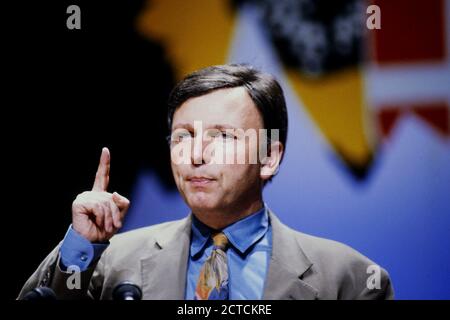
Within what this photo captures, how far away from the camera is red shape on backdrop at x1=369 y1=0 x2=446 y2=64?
8.83 ft

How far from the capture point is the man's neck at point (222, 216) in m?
2.31

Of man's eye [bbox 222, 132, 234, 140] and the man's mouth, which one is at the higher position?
man's eye [bbox 222, 132, 234, 140]

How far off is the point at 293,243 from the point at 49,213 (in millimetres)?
1011

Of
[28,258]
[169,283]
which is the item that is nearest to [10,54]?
[28,258]

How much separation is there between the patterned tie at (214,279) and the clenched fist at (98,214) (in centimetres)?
34

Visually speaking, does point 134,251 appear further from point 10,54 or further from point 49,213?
point 10,54

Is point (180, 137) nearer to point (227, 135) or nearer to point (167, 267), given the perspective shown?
point (227, 135)

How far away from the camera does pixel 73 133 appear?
2.66m

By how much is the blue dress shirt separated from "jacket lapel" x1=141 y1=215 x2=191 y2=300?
3 cm

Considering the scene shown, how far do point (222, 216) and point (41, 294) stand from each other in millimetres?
667

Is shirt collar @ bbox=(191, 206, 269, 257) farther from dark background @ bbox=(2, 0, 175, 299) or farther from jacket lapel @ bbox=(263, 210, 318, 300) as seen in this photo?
dark background @ bbox=(2, 0, 175, 299)

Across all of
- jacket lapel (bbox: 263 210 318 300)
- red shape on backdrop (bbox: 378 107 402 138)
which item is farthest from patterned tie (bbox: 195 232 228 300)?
red shape on backdrop (bbox: 378 107 402 138)

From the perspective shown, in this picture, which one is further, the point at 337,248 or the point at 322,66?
the point at 322,66
